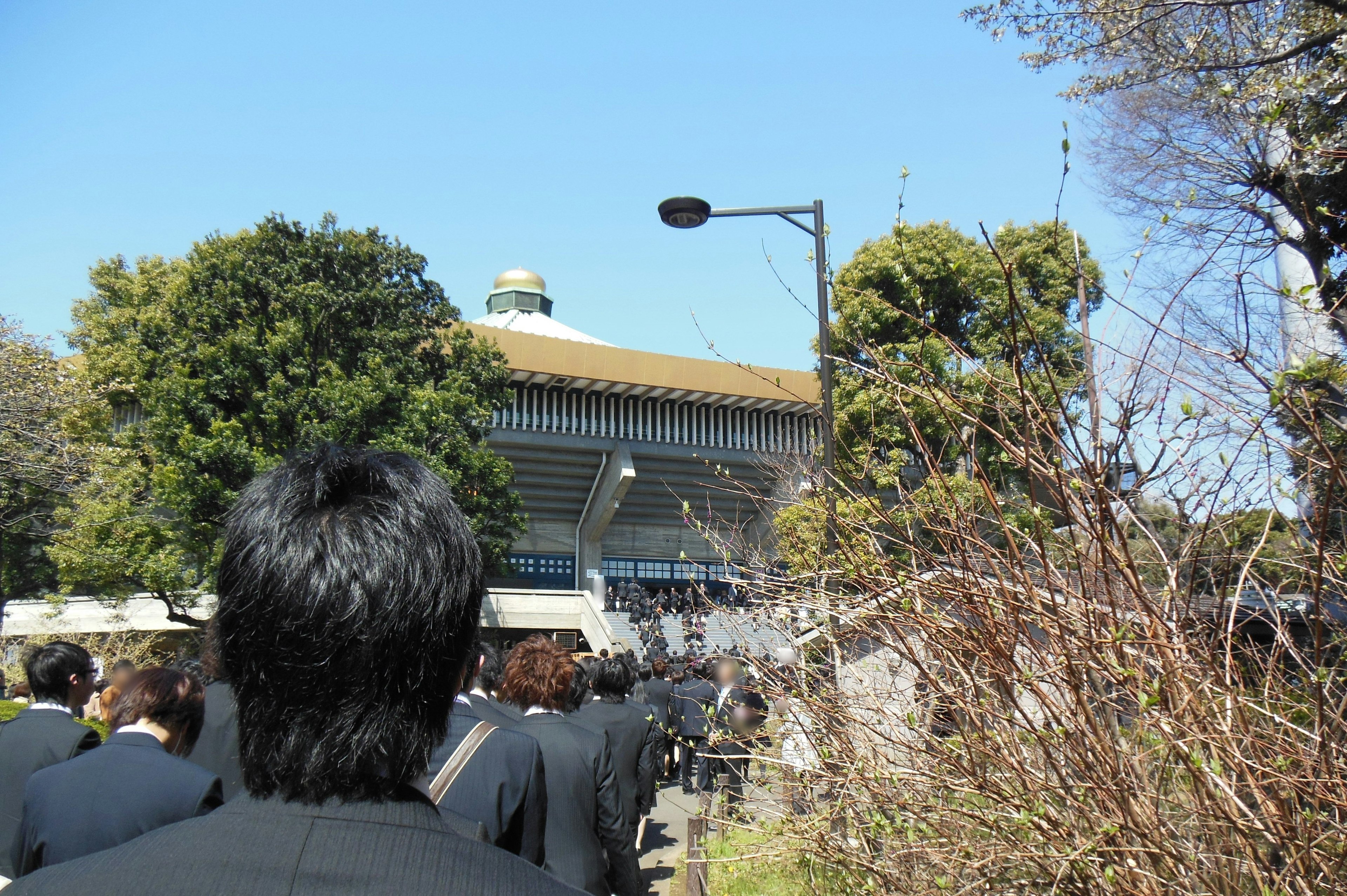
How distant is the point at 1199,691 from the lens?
8.41ft

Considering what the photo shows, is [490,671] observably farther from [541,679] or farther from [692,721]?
[692,721]

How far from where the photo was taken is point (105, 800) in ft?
8.66

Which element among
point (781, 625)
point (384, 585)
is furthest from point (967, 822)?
point (384, 585)

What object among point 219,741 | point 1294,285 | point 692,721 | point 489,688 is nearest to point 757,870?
point 489,688

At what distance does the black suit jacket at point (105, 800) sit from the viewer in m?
2.56

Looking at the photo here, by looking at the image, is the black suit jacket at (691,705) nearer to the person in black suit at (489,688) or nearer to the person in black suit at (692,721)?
the person in black suit at (692,721)

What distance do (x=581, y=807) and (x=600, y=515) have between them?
2774 cm

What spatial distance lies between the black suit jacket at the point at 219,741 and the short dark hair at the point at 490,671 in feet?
3.78

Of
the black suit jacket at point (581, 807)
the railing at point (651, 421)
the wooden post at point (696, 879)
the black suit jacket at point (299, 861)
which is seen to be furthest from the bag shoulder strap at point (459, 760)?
the railing at point (651, 421)

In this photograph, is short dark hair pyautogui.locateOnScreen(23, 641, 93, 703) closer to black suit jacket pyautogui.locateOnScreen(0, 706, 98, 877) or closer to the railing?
black suit jacket pyautogui.locateOnScreen(0, 706, 98, 877)

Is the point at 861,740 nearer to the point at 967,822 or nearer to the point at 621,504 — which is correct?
the point at 967,822

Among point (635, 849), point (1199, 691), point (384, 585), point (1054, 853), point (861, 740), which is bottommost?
point (635, 849)

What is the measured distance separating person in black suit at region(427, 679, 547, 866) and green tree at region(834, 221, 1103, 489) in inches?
62.3

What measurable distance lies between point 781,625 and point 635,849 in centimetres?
125
